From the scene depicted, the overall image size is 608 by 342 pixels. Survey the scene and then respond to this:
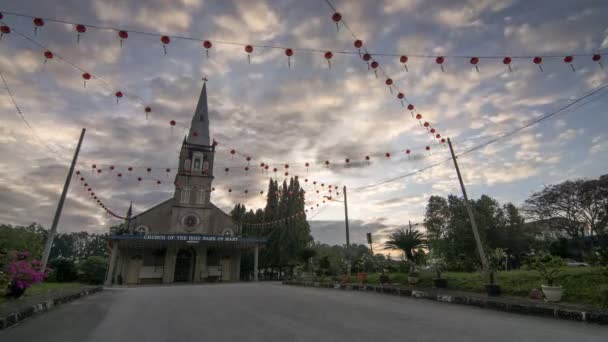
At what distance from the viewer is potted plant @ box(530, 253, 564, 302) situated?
738 cm

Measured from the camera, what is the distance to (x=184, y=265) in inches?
1128

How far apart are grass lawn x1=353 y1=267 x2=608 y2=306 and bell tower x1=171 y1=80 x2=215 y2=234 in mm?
24057

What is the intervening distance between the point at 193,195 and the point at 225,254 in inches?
275

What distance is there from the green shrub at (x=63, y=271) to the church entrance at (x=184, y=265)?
9.75m

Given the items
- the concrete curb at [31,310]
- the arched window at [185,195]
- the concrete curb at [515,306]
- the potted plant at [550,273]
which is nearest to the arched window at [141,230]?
the arched window at [185,195]

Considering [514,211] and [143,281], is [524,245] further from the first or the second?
[143,281]

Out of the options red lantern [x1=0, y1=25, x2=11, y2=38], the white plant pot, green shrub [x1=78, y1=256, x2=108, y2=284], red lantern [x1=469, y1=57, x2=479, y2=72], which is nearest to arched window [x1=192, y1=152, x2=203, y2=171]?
green shrub [x1=78, y1=256, x2=108, y2=284]

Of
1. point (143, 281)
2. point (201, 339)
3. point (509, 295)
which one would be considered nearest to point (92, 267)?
point (143, 281)

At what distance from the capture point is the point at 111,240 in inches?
987

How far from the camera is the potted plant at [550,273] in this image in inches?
291

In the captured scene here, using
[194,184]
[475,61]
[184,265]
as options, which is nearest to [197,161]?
[194,184]

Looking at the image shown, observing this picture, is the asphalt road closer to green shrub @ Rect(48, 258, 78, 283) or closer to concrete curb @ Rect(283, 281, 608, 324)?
concrete curb @ Rect(283, 281, 608, 324)

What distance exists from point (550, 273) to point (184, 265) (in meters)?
28.3

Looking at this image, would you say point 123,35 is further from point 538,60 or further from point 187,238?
point 187,238
